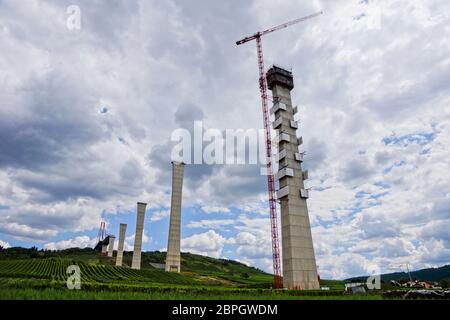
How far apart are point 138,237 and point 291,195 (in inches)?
3250

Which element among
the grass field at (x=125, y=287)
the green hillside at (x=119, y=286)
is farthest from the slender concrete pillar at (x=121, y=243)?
the grass field at (x=125, y=287)

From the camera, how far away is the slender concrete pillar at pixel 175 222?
126m

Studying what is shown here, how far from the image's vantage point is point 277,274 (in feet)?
258

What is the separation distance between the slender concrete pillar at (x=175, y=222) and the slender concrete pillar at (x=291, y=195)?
6112 cm

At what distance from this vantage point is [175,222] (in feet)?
421

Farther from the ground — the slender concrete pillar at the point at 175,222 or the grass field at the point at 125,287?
the slender concrete pillar at the point at 175,222

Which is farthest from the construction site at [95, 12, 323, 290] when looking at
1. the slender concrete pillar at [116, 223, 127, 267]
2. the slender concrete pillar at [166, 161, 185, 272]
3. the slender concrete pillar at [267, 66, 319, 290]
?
the slender concrete pillar at [116, 223, 127, 267]

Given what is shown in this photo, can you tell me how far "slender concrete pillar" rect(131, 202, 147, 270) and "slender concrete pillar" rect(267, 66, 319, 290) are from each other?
79287mm

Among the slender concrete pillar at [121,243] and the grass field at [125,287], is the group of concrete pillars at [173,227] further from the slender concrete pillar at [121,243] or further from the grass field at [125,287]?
the slender concrete pillar at [121,243]

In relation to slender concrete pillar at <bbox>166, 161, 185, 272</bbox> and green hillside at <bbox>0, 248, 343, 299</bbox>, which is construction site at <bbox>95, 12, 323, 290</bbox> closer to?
green hillside at <bbox>0, 248, 343, 299</bbox>

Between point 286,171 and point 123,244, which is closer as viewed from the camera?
point 286,171
